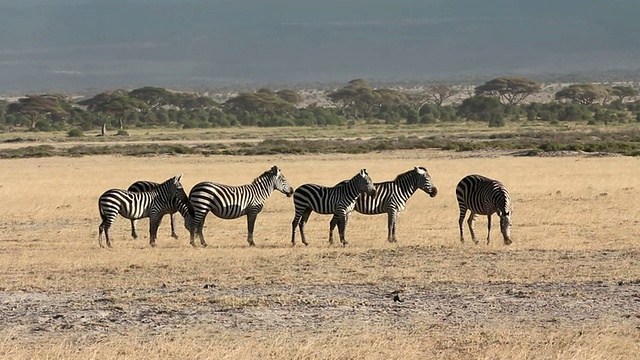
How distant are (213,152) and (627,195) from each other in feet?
80.3

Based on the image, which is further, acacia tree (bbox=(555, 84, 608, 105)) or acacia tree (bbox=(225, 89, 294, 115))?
acacia tree (bbox=(555, 84, 608, 105))

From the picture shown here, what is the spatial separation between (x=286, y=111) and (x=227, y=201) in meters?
83.7

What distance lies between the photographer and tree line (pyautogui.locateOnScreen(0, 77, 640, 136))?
278ft

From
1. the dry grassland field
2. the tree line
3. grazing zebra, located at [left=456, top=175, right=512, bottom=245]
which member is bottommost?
the dry grassland field

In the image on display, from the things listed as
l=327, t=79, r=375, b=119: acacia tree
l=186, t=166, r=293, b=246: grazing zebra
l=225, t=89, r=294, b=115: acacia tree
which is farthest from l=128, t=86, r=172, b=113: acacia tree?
l=186, t=166, r=293, b=246: grazing zebra

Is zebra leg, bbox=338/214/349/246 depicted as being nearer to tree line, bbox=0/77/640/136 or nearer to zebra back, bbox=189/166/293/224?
zebra back, bbox=189/166/293/224

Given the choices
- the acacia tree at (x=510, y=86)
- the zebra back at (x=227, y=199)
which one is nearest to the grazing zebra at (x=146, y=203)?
the zebra back at (x=227, y=199)

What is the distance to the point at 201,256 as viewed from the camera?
16.2 meters

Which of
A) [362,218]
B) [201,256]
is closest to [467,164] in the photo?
[362,218]

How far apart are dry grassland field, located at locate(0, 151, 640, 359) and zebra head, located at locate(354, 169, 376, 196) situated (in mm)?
795

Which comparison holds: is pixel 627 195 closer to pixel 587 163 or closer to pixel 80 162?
pixel 587 163

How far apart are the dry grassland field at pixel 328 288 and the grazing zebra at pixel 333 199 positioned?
0.48 meters

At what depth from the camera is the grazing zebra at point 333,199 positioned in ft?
58.7

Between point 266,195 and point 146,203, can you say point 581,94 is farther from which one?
point 146,203
